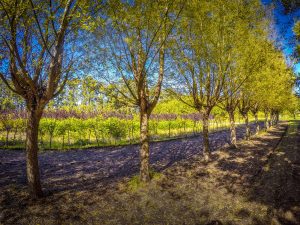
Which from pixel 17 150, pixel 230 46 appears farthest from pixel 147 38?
pixel 17 150

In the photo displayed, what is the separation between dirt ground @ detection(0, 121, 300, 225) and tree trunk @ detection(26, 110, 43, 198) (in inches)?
18.6

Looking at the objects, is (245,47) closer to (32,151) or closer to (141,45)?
(141,45)

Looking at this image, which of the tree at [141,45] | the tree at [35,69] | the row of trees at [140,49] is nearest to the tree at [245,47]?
the row of trees at [140,49]

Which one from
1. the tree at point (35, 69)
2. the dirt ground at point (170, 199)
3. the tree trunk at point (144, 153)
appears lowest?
the dirt ground at point (170, 199)

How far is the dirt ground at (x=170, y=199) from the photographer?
7.02 metres

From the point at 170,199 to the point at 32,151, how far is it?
17.8ft

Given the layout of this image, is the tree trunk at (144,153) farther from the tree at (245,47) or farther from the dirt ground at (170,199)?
the tree at (245,47)

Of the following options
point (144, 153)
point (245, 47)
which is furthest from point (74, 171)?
point (245, 47)

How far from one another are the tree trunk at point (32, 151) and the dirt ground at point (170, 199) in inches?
18.6

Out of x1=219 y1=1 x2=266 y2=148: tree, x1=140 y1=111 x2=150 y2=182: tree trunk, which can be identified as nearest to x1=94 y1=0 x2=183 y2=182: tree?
x1=140 y1=111 x2=150 y2=182: tree trunk

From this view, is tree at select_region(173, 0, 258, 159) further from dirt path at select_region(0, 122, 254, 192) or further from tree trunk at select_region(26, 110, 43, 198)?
tree trunk at select_region(26, 110, 43, 198)

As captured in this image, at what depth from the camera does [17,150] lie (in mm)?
20500

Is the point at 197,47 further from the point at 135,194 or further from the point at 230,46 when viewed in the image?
the point at 135,194

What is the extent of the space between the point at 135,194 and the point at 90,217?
2165 mm
